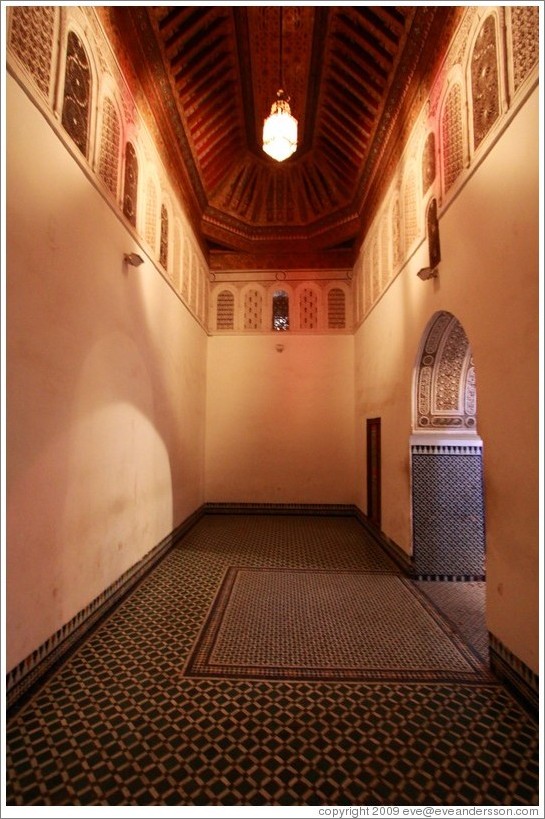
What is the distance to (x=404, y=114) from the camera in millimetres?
3146

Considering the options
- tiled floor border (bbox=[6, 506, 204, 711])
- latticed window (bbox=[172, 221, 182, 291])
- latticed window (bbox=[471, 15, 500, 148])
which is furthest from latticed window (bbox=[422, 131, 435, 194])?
tiled floor border (bbox=[6, 506, 204, 711])

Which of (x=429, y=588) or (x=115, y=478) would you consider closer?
(x=115, y=478)

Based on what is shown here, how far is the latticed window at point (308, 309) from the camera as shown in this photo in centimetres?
559

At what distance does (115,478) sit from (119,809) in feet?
5.47

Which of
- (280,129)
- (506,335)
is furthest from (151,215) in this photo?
A: (506,335)

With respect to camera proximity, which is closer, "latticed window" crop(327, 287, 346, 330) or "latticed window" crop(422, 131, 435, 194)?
A: "latticed window" crop(422, 131, 435, 194)

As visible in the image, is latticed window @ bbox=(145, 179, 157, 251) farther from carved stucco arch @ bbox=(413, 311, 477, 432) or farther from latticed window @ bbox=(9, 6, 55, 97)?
carved stucco arch @ bbox=(413, 311, 477, 432)

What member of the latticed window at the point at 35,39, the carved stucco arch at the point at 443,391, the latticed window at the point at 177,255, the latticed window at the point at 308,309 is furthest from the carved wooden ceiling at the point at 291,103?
the carved stucco arch at the point at 443,391

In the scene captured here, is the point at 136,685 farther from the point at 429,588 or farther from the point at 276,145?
the point at 276,145

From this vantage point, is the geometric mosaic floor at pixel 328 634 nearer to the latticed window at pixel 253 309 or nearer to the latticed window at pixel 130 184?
the latticed window at pixel 130 184

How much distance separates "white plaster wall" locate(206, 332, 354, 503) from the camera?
5457 mm

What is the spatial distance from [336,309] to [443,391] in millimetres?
2850

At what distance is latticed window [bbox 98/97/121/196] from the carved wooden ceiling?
43cm

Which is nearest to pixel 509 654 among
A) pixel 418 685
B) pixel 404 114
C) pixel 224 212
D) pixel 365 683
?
pixel 418 685
